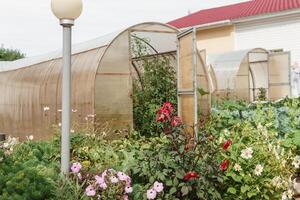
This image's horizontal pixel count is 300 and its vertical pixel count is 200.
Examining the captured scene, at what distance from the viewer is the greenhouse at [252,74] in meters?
15.5

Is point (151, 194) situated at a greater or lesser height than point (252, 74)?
lesser

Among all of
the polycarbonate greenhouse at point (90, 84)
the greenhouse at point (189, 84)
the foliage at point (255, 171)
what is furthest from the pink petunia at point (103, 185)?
the polycarbonate greenhouse at point (90, 84)

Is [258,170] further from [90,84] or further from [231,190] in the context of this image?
[90,84]

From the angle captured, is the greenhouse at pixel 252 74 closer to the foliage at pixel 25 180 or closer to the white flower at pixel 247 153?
the white flower at pixel 247 153

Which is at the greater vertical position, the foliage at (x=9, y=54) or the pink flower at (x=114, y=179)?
the foliage at (x=9, y=54)

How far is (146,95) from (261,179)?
4218 millimetres

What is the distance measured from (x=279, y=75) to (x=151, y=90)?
824 centimetres

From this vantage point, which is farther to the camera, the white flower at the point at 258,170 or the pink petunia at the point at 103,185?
the white flower at the point at 258,170

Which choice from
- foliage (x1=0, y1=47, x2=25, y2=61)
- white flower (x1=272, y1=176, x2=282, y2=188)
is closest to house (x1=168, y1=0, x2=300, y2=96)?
foliage (x1=0, y1=47, x2=25, y2=61)

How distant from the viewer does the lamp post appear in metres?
4.77

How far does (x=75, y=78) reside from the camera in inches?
352

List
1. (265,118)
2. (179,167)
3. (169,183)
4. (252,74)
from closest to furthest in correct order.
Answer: (169,183) → (179,167) → (265,118) → (252,74)

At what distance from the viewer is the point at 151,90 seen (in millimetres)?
9492

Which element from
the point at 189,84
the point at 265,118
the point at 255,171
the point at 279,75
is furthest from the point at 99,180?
the point at 279,75
